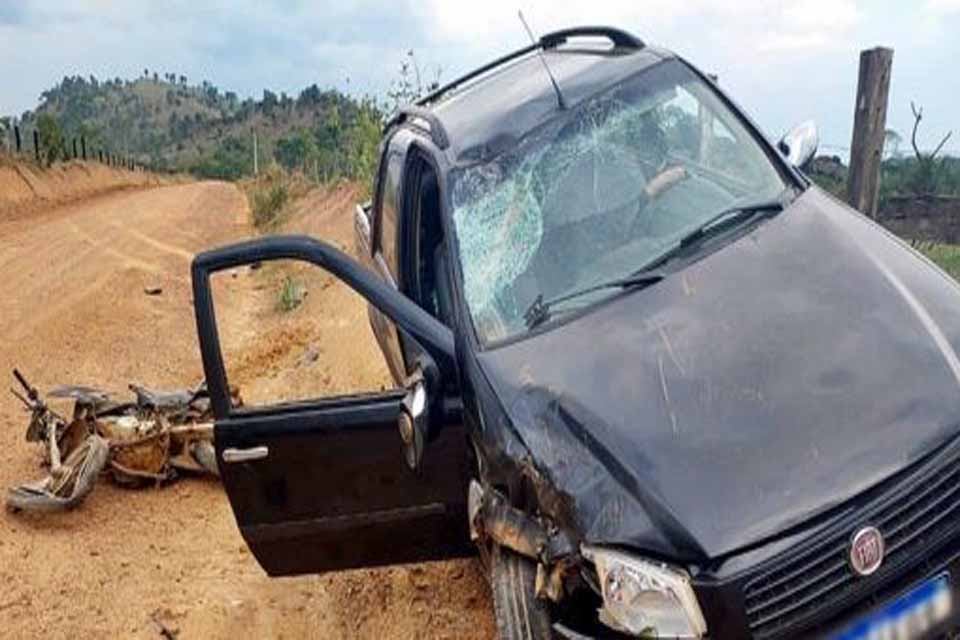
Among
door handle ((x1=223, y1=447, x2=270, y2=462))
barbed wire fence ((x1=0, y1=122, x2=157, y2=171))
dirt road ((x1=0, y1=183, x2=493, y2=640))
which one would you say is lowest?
dirt road ((x1=0, y1=183, x2=493, y2=640))

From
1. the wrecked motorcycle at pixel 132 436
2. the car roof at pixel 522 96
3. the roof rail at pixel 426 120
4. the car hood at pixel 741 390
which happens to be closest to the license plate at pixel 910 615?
the car hood at pixel 741 390

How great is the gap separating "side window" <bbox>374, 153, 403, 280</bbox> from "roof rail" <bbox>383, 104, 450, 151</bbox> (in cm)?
19

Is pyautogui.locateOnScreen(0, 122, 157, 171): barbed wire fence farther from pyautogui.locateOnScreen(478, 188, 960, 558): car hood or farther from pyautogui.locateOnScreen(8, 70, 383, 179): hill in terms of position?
pyautogui.locateOnScreen(478, 188, 960, 558): car hood

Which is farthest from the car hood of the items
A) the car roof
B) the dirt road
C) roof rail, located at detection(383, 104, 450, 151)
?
the dirt road

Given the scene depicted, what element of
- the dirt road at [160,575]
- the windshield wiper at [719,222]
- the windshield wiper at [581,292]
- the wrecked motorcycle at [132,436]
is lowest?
the dirt road at [160,575]

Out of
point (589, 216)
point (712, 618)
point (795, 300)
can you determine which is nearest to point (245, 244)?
point (589, 216)

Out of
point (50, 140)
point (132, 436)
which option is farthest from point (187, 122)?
point (132, 436)

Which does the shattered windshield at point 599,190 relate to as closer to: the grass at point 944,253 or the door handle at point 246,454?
the door handle at point 246,454

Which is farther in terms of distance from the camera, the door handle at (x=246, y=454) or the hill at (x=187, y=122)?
the hill at (x=187, y=122)

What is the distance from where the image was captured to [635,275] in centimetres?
364

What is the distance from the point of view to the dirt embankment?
26766mm

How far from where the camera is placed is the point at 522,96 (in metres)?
4.49

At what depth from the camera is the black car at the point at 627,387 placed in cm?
266

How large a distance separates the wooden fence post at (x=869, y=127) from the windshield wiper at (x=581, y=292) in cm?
288
